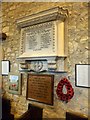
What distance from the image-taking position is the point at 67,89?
223cm

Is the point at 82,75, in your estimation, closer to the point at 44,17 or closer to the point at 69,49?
the point at 69,49

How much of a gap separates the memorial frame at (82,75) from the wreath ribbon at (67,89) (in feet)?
0.36

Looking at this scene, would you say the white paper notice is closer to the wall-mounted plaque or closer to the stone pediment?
the wall-mounted plaque

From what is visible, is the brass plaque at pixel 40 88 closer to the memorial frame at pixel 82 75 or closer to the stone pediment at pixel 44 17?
the memorial frame at pixel 82 75

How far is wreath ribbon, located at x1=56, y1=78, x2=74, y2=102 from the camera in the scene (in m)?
2.19

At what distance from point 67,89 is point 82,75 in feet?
0.90

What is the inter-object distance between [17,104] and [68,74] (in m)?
1.11

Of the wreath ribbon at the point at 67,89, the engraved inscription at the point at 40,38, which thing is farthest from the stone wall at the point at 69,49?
the engraved inscription at the point at 40,38

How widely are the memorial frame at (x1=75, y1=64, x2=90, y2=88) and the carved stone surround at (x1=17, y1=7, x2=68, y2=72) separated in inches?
7.9

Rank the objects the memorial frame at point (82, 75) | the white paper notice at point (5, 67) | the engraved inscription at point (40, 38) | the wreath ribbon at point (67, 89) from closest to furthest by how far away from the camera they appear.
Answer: the memorial frame at point (82, 75) → the wreath ribbon at point (67, 89) → the engraved inscription at point (40, 38) → the white paper notice at point (5, 67)

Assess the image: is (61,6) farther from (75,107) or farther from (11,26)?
(75,107)

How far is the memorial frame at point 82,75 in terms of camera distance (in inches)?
80.6

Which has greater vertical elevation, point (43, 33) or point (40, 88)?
point (43, 33)

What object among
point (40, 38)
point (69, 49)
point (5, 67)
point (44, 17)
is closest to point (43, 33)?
point (40, 38)
